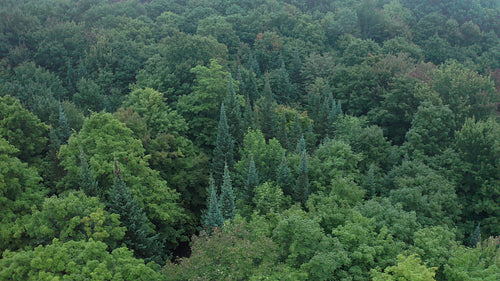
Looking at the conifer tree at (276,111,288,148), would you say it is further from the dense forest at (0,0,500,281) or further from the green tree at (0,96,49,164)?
the green tree at (0,96,49,164)

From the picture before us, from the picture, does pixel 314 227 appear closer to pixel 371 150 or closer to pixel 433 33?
pixel 371 150

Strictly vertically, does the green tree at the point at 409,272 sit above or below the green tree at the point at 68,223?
above

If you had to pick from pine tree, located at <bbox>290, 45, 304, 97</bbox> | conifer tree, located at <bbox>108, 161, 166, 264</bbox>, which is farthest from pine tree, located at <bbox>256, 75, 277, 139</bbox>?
pine tree, located at <bbox>290, 45, 304, 97</bbox>

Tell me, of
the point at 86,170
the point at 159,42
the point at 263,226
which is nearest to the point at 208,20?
the point at 159,42

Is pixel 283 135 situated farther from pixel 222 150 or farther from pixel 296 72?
pixel 296 72

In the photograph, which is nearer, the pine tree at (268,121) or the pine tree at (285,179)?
the pine tree at (285,179)

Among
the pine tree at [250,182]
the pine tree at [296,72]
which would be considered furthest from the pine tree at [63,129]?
the pine tree at [296,72]

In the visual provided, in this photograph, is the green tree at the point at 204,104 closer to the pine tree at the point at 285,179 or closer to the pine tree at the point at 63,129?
the pine tree at the point at 63,129
